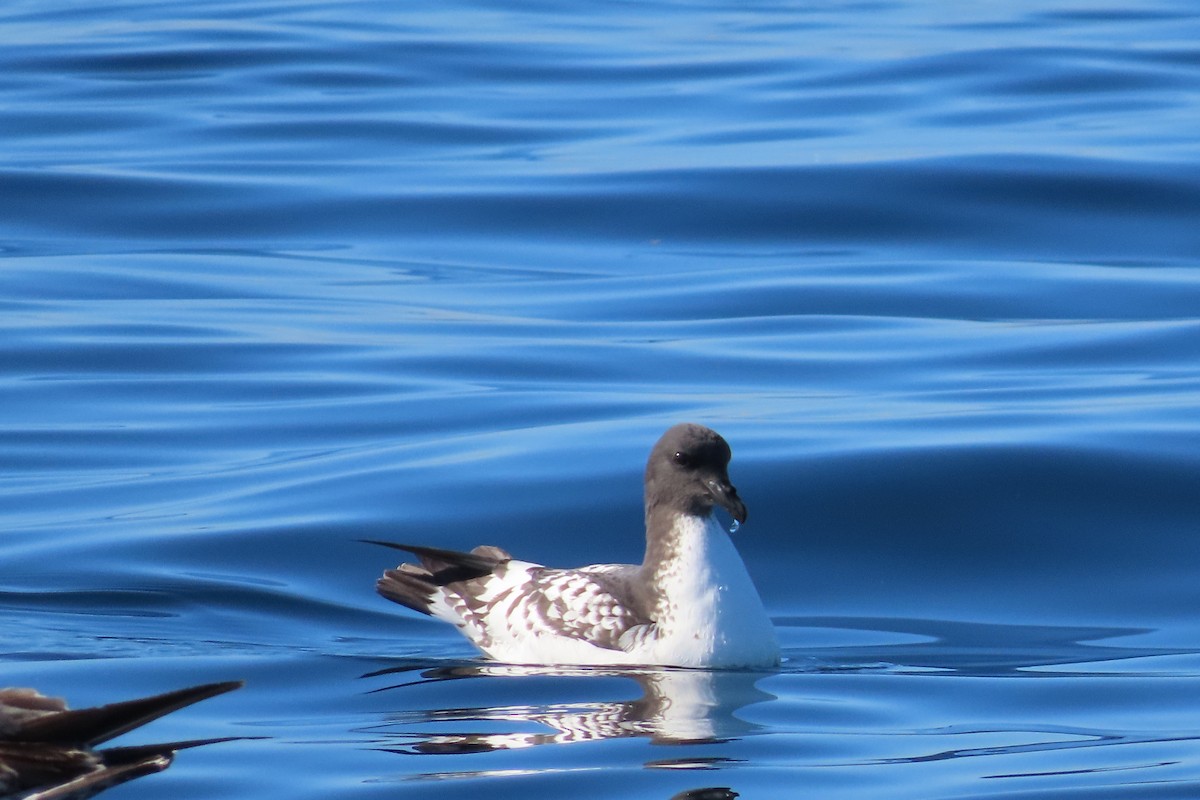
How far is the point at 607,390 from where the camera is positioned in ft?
42.2

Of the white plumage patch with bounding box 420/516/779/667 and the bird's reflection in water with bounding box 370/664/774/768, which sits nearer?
the bird's reflection in water with bounding box 370/664/774/768

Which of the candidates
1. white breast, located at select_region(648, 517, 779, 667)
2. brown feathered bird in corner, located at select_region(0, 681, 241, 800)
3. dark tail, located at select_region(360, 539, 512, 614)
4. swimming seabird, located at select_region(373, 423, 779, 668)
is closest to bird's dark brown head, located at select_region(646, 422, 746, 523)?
swimming seabird, located at select_region(373, 423, 779, 668)

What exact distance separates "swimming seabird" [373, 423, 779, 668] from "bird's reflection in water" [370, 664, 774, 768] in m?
0.08

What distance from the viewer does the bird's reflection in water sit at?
6.67 meters

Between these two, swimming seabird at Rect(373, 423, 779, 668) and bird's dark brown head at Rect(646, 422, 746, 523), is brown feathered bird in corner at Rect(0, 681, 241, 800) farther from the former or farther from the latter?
bird's dark brown head at Rect(646, 422, 746, 523)

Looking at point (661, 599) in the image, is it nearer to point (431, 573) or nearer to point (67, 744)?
point (431, 573)

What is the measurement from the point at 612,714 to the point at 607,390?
592cm

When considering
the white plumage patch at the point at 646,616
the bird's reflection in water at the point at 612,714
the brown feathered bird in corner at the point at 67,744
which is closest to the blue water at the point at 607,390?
the bird's reflection in water at the point at 612,714

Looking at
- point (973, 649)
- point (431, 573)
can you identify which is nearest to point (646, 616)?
point (431, 573)

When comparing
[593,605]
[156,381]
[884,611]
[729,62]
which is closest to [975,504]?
[884,611]

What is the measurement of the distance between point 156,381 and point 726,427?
12.5ft

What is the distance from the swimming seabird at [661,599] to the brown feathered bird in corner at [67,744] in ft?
9.97

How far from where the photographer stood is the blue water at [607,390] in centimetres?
709

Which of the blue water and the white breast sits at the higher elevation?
the blue water
